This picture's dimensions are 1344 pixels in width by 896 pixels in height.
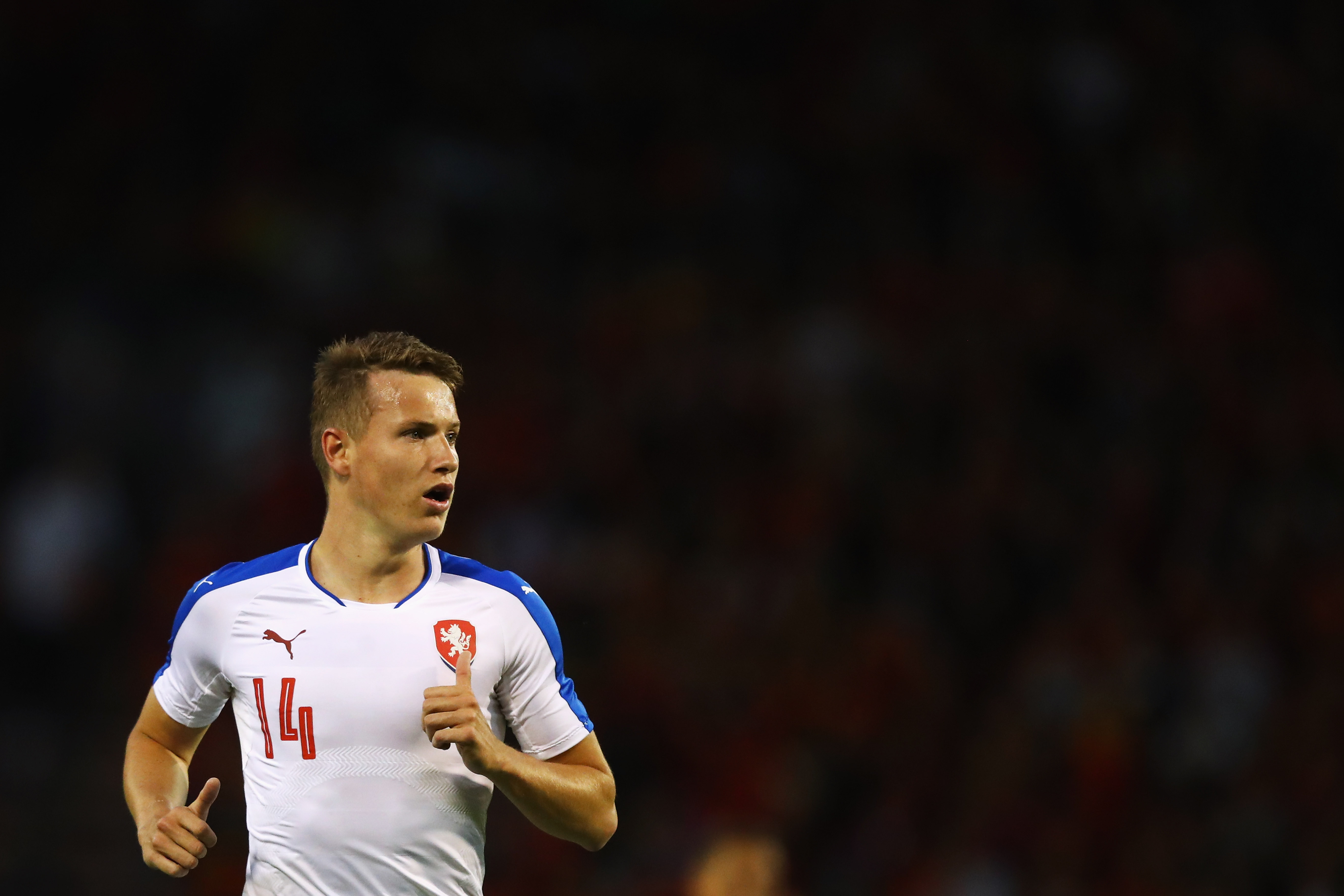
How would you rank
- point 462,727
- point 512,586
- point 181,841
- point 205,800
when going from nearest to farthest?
point 462,727, point 181,841, point 205,800, point 512,586

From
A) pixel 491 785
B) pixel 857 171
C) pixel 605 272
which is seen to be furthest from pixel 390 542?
pixel 857 171

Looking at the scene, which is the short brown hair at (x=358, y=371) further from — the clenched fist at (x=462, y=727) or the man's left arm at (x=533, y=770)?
the clenched fist at (x=462, y=727)

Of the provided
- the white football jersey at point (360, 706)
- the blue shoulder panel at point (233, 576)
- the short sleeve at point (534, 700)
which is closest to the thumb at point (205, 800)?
the white football jersey at point (360, 706)

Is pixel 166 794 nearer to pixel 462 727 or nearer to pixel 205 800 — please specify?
pixel 205 800

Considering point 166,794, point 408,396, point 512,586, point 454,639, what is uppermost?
point 408,396

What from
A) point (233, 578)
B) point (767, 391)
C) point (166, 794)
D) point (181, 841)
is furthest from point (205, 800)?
point (767, 391)

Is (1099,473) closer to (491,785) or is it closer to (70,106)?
(491,785)

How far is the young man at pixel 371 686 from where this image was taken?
3.47 metres

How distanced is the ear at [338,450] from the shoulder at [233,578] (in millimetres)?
225

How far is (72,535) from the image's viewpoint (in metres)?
8.52

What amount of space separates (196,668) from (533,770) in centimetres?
91

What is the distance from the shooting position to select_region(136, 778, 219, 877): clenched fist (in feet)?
11.0

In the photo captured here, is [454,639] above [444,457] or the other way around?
the other way around

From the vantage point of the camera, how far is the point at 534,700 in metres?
3.68
